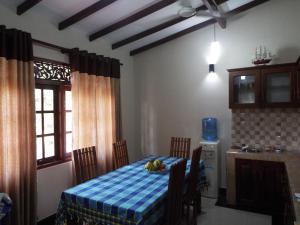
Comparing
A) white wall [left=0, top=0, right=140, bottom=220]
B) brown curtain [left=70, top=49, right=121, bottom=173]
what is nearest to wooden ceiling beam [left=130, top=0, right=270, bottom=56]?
brown curtain [left=70, top=49, right=121, bottom=173]

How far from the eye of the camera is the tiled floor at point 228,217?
2830mm

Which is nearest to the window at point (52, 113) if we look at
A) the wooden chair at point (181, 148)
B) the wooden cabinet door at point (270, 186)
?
the wooden chair at point (181, 148)

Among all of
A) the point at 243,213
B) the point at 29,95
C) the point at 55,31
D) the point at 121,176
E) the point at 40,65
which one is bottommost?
the point at 243,213

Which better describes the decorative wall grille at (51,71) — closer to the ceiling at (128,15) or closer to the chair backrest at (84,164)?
the ceiling at (128,15)

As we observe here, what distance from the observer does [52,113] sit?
2.99 m

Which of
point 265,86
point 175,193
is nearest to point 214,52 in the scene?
point 265,86

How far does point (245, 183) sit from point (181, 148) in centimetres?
100

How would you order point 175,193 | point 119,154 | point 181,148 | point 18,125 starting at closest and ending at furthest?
point 175,193 < point 18,125 < point 119,154 < point 181,148

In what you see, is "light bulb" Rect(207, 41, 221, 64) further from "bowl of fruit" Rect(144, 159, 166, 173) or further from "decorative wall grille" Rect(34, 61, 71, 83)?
"decorative wall grille" Rect(34, 61, 71, 83)

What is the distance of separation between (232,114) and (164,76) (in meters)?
1.38

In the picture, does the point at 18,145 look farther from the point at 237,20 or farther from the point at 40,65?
the point at 237,20

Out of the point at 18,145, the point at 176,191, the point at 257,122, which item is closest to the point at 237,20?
the point at 257,122

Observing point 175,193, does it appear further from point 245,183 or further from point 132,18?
point 132,18

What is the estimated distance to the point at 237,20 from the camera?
3646mm
